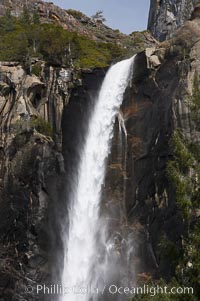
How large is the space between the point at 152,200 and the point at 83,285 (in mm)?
5408

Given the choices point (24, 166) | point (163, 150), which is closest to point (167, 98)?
point (163, 150)

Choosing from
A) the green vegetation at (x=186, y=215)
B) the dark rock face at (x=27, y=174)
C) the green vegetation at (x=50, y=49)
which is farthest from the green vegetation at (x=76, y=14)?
the green vegetation at (x=186, y=215)

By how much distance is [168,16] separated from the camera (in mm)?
82938

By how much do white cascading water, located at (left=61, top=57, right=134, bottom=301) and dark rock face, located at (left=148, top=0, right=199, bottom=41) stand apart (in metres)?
48.6

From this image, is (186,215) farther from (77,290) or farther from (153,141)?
(153,141)

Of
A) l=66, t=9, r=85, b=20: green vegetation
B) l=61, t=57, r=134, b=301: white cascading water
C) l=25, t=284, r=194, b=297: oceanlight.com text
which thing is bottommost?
l=25, t=284, r=194, b=297: oceanlight.com text

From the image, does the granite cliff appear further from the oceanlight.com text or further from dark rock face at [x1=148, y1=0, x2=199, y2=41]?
dark rock face at [x1=148, y1=0, x2=199, y2=41]

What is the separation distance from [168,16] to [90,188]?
58.2 meters

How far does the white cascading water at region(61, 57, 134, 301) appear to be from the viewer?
2777 cm

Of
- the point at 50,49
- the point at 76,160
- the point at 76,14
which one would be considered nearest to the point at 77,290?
the point at 76,160

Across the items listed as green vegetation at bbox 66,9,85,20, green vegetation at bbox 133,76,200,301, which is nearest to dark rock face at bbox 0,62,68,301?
green vegetation at bbox 133,76,200,301

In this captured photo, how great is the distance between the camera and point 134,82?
3259cm

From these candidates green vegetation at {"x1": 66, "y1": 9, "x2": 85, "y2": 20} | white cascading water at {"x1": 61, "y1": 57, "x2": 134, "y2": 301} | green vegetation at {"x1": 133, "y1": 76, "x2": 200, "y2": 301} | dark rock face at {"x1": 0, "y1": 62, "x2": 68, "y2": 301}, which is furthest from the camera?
green vegetation at {"x1": 66, "y1": 9, "x2": 85, "y2": 20}

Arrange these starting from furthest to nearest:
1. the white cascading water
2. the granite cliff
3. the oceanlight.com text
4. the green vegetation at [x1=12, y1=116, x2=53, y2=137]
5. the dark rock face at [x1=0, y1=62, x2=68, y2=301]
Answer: the green vegetation at [x1=12, y1=116, x2=53, y2=137]
the dark rock face at [x1=0, y1=62, x2=68, y2=301]
the white cascading water
the granite cliff
the oceanlight.com text
